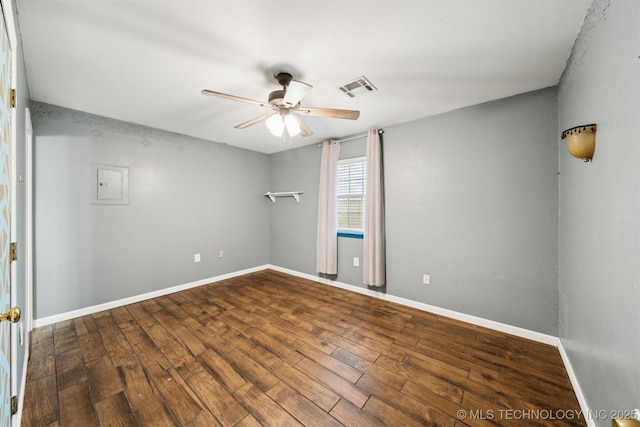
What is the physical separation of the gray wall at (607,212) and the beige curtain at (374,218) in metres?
1.71

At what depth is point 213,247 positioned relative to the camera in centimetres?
381

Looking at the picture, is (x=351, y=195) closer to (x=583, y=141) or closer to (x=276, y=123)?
(x=276, y=123)

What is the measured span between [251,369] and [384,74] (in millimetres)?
2564

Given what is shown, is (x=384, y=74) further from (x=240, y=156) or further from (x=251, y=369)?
(x=240, y=156)

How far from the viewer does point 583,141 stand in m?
1.24

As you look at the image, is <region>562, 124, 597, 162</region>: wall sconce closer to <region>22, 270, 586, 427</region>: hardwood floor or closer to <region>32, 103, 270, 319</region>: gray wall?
<region>22, 270, 586, 427</region>: hardwood floor

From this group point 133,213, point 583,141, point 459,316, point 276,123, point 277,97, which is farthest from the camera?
point 133,213

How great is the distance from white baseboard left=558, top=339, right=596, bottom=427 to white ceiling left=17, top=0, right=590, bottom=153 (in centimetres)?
224

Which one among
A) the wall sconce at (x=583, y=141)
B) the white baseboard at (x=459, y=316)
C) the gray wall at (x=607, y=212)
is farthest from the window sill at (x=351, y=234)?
the wall sconce at (x=583, y=141)

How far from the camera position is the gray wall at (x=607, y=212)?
89 centimetres

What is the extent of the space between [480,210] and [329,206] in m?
1.92

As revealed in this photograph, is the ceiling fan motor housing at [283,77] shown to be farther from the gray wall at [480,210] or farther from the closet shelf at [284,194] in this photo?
the closet shelf at [284,194]

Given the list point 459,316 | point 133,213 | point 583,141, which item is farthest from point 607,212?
point 133,213

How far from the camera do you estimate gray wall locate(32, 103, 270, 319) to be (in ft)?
8.07
